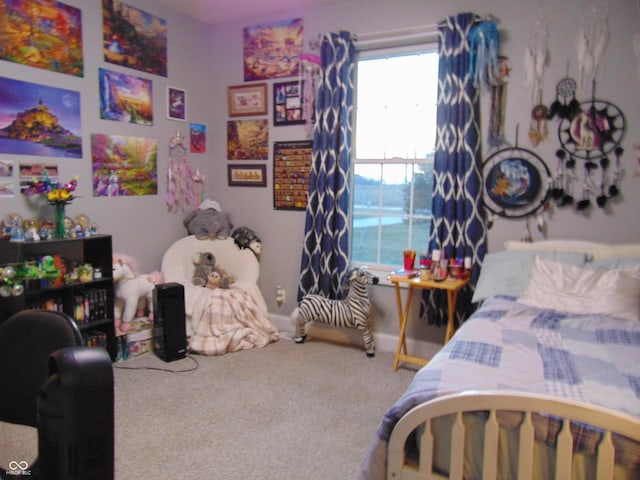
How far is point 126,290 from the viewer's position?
3.45 metres

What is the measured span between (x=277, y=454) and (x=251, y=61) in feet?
10.4

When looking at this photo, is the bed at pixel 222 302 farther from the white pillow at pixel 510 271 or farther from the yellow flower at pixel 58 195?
the white pillow at pixel 510 271

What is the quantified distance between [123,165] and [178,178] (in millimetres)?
553

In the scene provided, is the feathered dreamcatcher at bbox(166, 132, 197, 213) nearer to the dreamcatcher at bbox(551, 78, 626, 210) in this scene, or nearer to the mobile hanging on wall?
the mobile hanging on wall

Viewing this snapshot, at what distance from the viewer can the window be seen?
3.54 meters

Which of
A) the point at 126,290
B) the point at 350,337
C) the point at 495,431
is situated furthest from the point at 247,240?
the point at 495,431

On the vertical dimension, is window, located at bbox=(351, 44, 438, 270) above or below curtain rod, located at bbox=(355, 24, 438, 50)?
below

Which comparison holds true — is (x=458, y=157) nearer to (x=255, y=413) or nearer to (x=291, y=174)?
(x=291, y=174)

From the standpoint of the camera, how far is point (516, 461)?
1377mm

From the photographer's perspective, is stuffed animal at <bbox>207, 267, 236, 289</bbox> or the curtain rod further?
stuffed animal at <bbox>207, 267, 236, 289</bbox>

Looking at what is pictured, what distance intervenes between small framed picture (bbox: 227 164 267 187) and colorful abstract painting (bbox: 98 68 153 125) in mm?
820

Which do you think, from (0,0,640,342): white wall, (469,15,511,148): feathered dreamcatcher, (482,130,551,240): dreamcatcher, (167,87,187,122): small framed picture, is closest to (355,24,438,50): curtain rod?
(0,0,640,342): white wall

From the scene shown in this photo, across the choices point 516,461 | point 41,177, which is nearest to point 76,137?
point 41,177

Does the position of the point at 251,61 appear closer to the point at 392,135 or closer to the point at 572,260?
the point at 392,135
